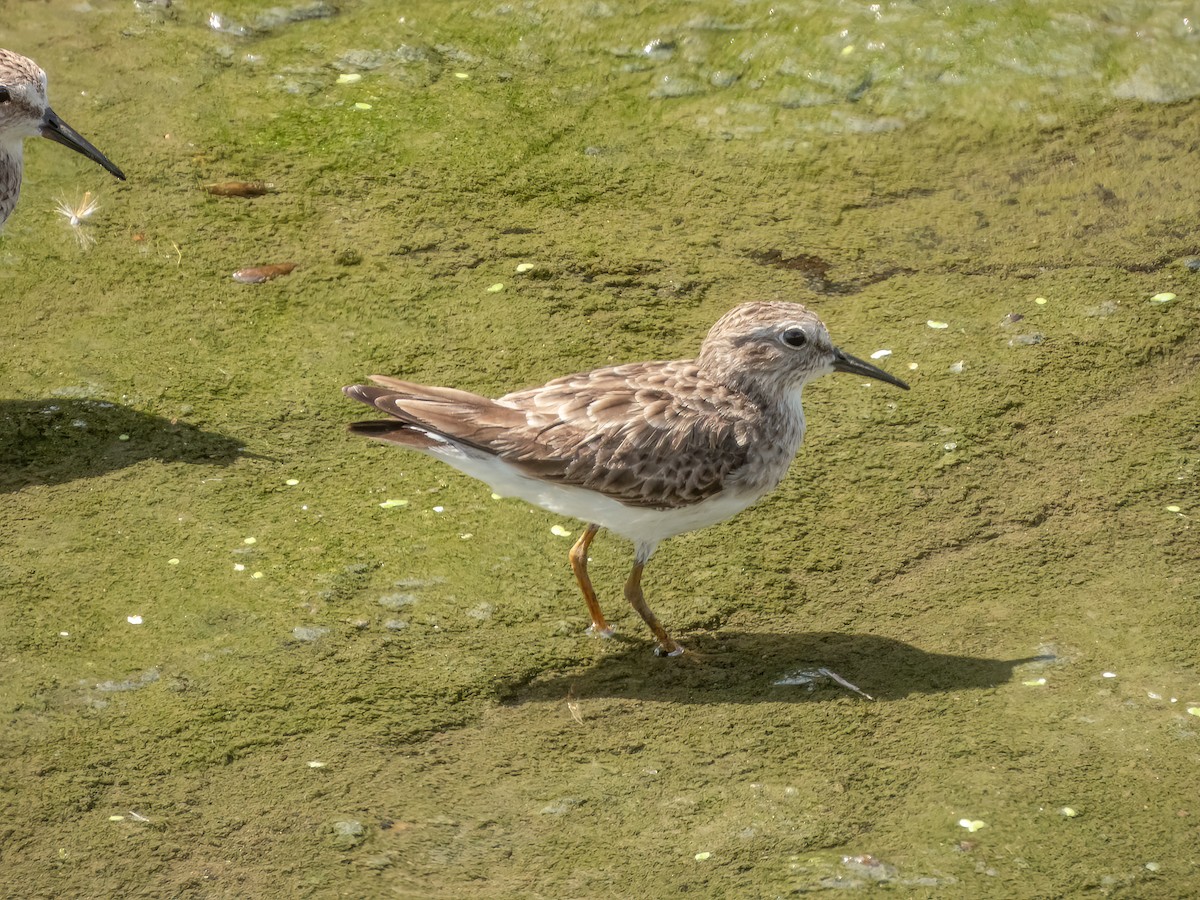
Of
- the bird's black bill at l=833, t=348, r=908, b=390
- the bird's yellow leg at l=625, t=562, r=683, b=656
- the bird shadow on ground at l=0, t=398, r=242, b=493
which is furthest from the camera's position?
the bird shadow on ground at l=0, t=398, r=242, b=493

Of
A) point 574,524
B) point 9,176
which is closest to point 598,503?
point 574,524

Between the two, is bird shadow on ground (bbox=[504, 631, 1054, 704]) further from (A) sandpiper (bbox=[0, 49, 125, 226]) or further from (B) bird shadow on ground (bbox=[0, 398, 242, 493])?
(A) sandpiper (bbox=[0, 49, 125, 226])

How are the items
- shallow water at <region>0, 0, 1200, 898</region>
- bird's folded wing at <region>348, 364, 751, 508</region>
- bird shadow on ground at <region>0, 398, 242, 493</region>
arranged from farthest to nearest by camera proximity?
1. bird shadow on ground at <region>0, 398, 242, 493</region>
2. bird's folded wing at <region>348, 364, 751, 508</region>
3. shallow water at <region>0, 0, 1200, 898</region>

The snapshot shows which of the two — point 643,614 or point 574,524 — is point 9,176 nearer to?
point 574,524

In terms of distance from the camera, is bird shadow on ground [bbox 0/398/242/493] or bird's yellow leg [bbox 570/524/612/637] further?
bird shadow on ground [bbox 0/398/242/493]

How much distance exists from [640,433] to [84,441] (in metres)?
2.70

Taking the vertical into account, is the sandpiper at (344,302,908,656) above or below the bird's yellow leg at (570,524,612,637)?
above

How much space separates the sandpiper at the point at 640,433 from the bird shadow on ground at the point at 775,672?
15cm

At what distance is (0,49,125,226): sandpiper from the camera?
7.13 meters

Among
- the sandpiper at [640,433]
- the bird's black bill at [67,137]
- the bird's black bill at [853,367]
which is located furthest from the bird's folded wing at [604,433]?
the bird's black bill at [67,137]

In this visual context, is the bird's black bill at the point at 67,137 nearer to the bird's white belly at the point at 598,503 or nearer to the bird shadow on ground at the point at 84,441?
the bird shadow on ground at the point at 84,441

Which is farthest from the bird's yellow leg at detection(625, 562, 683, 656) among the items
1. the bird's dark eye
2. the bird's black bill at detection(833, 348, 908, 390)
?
the bird's black bill at detection(833, 348, 908, 390)

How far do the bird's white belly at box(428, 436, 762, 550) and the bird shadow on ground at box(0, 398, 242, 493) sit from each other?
5.08ft

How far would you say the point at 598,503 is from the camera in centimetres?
533
